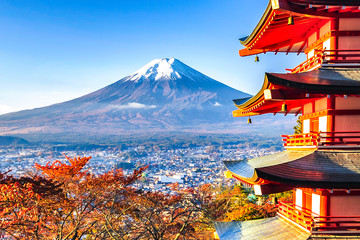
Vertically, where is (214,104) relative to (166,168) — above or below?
above

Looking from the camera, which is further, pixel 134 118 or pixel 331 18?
pixel 134 118

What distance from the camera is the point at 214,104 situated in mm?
150500

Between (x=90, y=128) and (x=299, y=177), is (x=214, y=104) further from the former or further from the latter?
(x=299, y=177)

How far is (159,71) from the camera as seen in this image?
161250 mm

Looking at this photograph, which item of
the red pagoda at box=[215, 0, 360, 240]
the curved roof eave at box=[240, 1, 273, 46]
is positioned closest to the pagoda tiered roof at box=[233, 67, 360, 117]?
the red pagoda at box=[215, 0, 360, 240]

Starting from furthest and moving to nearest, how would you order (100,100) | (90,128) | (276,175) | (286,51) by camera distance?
1. (100,100)
2. (90,128)
3. (286,51)
4. (276,175)

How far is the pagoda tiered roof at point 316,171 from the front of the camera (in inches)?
237

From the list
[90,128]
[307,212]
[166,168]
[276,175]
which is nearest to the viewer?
[276,175]

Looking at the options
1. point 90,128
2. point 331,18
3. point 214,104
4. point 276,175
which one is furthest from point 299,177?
point 214,104

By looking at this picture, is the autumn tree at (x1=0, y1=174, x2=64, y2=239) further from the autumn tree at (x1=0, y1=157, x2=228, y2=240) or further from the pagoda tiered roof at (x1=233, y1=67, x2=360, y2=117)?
the pagoda tiered roof at (x1=233, y1=67, x2=360, y2=117)

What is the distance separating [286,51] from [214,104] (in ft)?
464

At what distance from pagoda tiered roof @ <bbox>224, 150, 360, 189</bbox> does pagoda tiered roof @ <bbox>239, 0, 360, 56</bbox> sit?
2323mm

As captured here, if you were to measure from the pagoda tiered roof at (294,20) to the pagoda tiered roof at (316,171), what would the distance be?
232 cm

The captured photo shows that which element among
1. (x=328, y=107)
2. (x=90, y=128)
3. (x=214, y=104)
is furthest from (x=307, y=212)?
(x=214, y=104)
